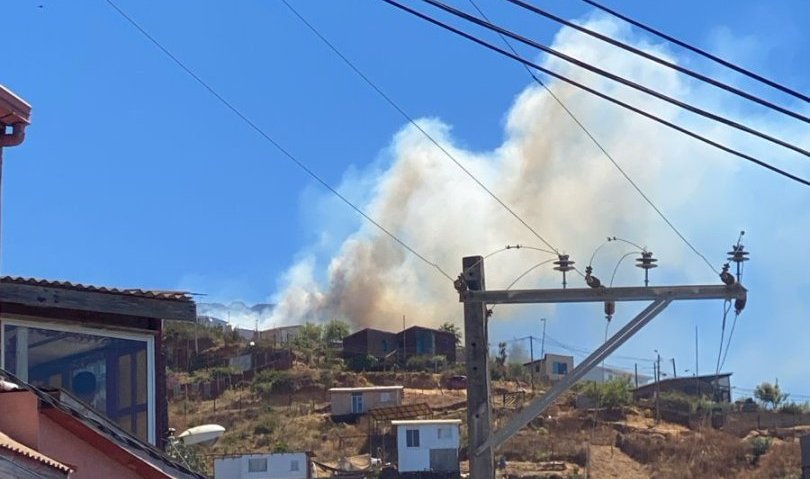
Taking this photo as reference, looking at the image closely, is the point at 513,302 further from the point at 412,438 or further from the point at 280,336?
the point at 280,336

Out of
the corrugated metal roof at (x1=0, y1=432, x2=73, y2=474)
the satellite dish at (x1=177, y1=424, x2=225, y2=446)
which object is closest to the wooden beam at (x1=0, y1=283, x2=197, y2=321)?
the satellite dish at (x1=177, y1=424, x2=225, y2=446)

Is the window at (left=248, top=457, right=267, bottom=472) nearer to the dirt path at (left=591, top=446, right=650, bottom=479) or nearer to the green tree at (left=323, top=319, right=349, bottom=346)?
the dirt path at (left=591, top=446, right=650, bottom=479)

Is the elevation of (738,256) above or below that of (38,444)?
above

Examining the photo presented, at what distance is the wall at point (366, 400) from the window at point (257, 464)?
19.6 m

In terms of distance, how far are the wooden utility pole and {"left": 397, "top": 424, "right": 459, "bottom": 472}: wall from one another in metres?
46.9

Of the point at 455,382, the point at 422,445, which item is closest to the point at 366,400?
the point at 455,382

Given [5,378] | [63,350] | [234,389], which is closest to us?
[5,378]

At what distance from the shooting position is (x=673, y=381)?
301ft

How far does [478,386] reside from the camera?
16.2 m

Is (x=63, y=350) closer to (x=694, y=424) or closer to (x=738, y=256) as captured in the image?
(x=738, y=256)

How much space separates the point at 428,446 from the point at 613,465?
32.0ft

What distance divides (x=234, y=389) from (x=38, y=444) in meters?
77.8

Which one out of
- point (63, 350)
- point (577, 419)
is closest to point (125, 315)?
point (63, 350)

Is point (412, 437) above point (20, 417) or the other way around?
the other way around
